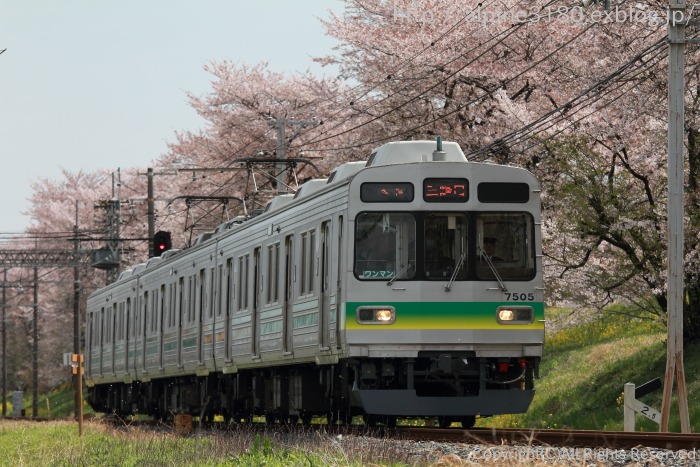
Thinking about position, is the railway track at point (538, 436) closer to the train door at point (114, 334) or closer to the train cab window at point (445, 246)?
the train cab window at point (445, 246)

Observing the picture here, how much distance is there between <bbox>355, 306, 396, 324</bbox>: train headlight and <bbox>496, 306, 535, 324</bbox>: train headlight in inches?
44.2

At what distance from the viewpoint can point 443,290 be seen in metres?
14.6

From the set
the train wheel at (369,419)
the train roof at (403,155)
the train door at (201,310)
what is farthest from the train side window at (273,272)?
the train door at (201,310)

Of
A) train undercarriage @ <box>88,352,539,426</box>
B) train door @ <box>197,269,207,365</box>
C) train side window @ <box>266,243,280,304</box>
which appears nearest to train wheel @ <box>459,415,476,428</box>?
train undercarriage @ <box>88,352,539,426</box>

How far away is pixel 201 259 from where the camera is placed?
892 inches

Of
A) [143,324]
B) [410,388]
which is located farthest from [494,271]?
[143,324]

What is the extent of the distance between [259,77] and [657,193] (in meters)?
21.3

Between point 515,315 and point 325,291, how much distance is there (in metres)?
2.17

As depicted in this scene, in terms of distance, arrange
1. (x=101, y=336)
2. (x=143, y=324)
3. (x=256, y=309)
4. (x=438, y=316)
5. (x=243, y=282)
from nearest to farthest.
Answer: (x=438, y=316), (x=256, y=309), (x=243, y=282), (x=143, y=324), (x=101, y=336)

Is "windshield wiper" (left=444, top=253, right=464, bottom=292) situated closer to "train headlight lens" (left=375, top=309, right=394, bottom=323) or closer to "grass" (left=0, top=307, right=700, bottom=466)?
"train headlight lens" (left=375, top=309, right=394, bottom=323)

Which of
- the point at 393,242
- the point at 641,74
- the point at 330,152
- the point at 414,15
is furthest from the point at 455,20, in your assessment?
the point at 393,242

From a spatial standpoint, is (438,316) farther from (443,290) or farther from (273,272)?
(273,272)

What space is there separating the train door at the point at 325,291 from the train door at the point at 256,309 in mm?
3071

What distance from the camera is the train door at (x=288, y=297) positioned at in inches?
675
